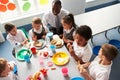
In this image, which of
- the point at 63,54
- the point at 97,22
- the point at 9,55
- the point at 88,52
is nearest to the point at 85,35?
the point at 88,52

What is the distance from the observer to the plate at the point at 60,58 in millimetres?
2233

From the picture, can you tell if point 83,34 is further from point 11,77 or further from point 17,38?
point 17,38

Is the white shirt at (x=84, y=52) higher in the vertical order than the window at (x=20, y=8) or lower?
lower

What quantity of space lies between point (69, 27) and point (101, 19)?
3.51 feet

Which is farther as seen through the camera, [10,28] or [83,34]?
[10,28]

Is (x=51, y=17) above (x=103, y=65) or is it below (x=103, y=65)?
above

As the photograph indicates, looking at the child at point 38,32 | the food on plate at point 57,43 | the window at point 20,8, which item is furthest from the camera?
the window at point 20,8

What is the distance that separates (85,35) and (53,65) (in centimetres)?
59

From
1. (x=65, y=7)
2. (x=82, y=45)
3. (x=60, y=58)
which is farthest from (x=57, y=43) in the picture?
(x=65, y=7)

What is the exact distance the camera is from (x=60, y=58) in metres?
2.31

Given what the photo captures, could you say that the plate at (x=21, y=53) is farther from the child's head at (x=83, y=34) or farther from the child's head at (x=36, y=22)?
the child's head at (x=83, y=34)

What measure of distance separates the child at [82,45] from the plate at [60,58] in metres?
0.10

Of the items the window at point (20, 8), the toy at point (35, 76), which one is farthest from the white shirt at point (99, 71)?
the window at point (20, 8)

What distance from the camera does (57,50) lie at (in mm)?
2434
